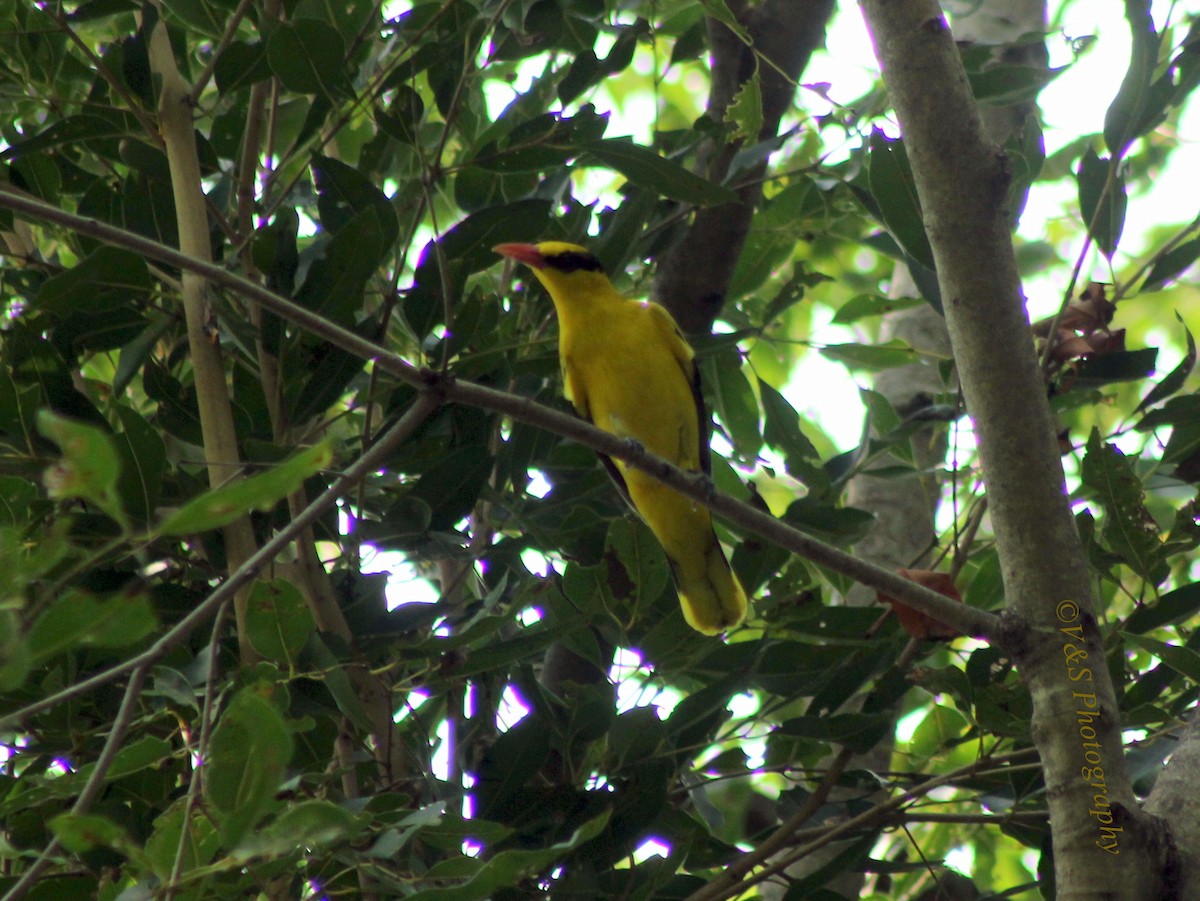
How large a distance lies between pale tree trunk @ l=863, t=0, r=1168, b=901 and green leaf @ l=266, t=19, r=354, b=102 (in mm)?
971

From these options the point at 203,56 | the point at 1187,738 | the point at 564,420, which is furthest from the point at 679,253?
the point at 1187,738

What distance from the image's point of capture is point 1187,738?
1895 mm

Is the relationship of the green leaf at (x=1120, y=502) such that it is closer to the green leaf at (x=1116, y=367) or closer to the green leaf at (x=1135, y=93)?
the green leaf at (x=1116, y=367)

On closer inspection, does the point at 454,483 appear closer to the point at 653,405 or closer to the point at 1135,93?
the point at 1135,93

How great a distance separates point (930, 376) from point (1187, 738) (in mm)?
2309

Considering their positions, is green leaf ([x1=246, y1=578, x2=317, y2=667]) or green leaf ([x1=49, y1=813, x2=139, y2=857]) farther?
green leaf ([x1=246, y1=578, x2=317, y2=667])

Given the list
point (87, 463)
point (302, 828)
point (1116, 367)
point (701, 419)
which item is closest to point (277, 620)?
point (302, 828)

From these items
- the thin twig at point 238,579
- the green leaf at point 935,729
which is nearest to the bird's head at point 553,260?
the thin twig at point 238,579

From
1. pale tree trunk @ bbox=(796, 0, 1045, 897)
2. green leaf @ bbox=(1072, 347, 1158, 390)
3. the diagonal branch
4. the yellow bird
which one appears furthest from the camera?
the yellow bird

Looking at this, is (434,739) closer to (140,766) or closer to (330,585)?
(330,585)

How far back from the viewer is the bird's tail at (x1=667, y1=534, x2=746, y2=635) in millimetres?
3639

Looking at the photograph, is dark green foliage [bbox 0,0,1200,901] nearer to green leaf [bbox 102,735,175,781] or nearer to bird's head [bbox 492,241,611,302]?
bird's head [bbox 492,241,611,302]

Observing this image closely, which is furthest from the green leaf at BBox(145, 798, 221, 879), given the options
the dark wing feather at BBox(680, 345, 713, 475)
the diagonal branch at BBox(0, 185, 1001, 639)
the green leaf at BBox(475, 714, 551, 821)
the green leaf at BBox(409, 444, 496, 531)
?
the dark wing feather at BBox(680, 345, 713, 475)

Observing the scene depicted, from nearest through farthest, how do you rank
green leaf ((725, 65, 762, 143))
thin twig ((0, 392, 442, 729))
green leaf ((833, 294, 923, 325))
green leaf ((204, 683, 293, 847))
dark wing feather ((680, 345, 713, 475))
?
green leaf ((204, 683, 293, 847)), thin twig ((0, 392, 442, 729)), green leaf ((725, 65, 762, 143)), green leaf ((833, 294, 923, 325)), dark wing feather ((680, 345, 713, 475))
